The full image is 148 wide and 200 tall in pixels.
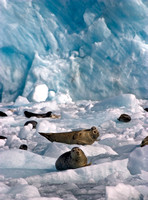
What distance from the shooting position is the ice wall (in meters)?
10.7

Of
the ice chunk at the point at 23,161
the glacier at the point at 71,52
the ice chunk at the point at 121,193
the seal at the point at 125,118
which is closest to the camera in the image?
the ice chunk at the point at 121,193

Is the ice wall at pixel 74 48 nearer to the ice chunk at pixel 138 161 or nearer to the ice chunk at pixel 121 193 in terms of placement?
the ice chunk at pixel 138 161

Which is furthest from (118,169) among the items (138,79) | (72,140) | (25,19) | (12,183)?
(25,19)

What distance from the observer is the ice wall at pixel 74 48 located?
1067cm

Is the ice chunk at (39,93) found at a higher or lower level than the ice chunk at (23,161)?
lower

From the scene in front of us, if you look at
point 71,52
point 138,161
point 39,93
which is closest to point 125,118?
point 138,161

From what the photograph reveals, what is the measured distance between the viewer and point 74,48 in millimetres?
11820

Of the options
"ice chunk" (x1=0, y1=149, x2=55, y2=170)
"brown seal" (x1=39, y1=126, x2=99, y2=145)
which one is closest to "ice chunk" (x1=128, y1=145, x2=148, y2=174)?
"ice chunk" (x1=0, y1=149, x2=55, y2=170)

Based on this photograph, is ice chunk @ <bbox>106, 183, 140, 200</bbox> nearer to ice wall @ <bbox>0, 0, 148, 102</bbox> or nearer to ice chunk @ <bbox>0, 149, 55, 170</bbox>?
ice chunk @ <bbox>0, 149, 55, 170</bbox>

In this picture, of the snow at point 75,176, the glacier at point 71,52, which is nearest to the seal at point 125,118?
the snow at point 75,176

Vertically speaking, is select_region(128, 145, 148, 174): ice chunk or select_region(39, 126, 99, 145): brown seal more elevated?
select_region(128, 145, 148, 174): ice chunk

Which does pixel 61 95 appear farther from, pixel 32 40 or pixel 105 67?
pixel 32 40

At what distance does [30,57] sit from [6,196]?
426 inches

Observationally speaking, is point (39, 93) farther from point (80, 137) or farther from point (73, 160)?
point (73, 160)
